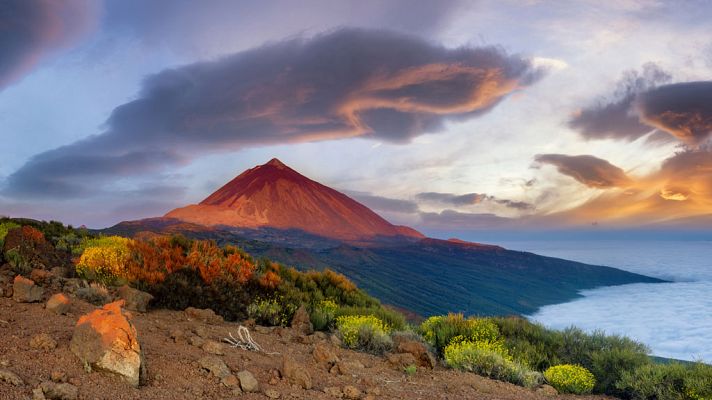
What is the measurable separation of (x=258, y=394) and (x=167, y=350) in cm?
157

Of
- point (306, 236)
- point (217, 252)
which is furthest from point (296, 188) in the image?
point (217, 252)

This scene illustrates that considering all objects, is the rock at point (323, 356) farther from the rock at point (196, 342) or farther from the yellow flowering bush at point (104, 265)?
the yellow flowering bush at point (104, 265)

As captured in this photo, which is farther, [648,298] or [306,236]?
[648,298]

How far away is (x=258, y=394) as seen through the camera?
16.8 ft

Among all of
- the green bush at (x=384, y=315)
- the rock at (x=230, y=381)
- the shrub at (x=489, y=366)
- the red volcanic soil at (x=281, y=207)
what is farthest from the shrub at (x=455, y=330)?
the red volcanic soil at (x=281, y=207)

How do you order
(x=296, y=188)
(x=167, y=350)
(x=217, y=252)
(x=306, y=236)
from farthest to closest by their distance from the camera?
(x=296, y=188), (x=306, y=236), (x=217, y=252), (x=167, y=350)

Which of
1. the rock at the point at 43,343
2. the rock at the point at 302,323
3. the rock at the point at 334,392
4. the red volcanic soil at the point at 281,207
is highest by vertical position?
the red volcanic soil at the point at 281,207

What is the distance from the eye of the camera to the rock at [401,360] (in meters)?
7.61

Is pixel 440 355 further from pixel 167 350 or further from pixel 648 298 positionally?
pixel 648 298

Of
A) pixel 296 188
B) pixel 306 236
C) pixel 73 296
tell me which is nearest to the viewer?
pixel 73 296

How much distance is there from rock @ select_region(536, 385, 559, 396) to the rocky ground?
2.5 inches

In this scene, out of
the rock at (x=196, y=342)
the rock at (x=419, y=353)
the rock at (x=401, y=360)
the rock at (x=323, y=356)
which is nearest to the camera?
the rock at (x=196, y=342)

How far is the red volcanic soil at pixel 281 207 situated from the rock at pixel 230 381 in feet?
395

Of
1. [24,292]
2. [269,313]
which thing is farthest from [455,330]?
[24,292]
